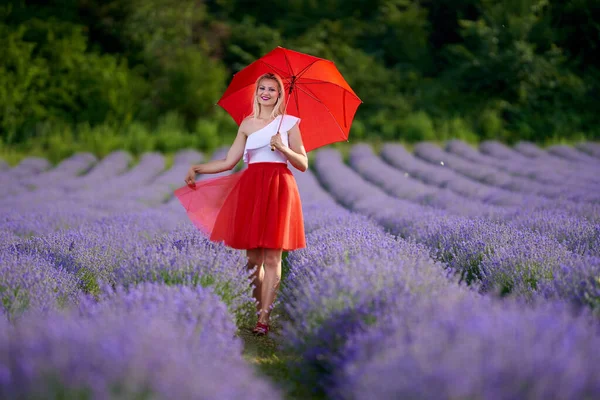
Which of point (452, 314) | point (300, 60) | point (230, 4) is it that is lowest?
point (452, 314)

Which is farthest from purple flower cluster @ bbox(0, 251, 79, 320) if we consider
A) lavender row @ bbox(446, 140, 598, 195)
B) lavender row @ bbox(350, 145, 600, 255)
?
lavender row @ bbox(446, 140, 598, 195)

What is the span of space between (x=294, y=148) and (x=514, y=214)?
2594 mm

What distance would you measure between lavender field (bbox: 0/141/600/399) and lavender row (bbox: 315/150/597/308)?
1 cm

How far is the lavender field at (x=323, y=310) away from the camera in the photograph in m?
1.50

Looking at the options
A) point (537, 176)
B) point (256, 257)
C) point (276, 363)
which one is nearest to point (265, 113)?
point (256, 257)

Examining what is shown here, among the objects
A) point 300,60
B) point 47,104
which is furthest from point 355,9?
point 300,60

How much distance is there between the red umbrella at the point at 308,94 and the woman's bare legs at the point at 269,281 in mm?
757

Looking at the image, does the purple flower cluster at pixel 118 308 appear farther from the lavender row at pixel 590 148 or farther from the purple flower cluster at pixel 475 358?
the lavender row at pixel 590 148

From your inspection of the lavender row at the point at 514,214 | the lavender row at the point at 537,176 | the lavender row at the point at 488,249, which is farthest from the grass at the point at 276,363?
the lavender row at the point at 537,176

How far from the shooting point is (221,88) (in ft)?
61.1

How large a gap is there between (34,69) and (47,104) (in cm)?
138

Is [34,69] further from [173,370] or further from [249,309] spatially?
[173,370]

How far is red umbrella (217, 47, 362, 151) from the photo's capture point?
373 centimetres

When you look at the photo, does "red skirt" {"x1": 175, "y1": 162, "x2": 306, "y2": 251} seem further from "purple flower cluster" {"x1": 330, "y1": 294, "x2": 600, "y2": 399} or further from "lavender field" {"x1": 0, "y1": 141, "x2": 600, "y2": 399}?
"purple flower cluster" {"x1": 330, "y1": 294, "x2": 600, "y2": 399}
